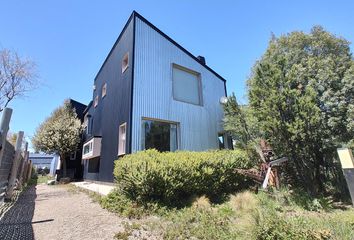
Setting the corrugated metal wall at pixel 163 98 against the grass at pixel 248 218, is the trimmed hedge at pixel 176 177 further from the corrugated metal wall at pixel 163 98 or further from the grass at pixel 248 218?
the corrugated metal wall at pixel 163 98

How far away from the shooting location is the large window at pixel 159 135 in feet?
28.5

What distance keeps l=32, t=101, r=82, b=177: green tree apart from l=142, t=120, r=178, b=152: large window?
11.6m

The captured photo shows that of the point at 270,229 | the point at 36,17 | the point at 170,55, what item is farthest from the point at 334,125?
the point at 36,17

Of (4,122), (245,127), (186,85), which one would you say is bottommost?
(4,122)

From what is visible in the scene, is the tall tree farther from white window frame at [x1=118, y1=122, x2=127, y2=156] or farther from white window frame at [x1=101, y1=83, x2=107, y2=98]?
white window frame at [x1=118, y1=122, x2=127, y2=156]

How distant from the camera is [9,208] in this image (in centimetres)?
597

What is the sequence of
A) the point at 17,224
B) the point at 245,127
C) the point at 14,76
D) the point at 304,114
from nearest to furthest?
the point at 17,224
the point at 304,114
the point at 245,127
the point at 14,76

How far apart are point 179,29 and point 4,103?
15054 mm

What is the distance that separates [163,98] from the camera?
957 cm

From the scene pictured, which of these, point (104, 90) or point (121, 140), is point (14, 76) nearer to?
point (104, 90)

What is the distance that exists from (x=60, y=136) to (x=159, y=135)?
12059 millimetres

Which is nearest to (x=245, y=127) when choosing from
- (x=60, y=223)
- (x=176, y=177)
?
(x=176, y=177)

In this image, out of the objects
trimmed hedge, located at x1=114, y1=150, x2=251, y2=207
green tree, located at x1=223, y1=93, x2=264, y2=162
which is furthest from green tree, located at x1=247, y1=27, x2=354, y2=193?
trimmed hedge, located at x1=114, y1=150, x2=251, y2=207

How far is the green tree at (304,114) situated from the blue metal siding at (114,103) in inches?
206
